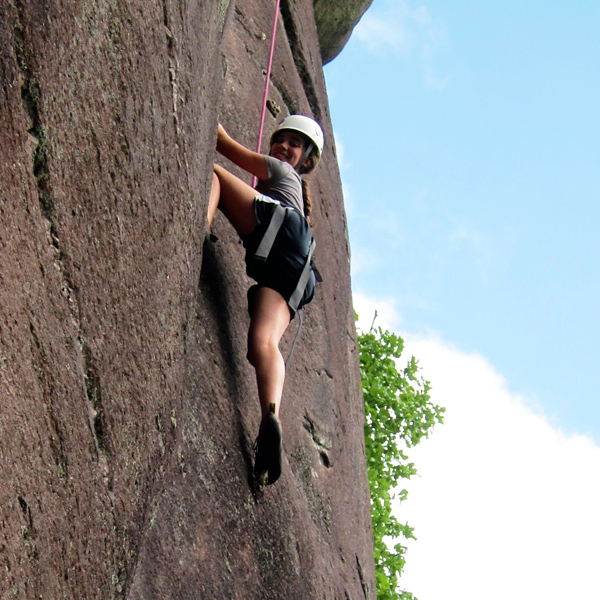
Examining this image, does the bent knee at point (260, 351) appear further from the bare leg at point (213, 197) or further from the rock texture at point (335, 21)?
the rock texture at point (335, 21)

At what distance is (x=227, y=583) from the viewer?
367 centimetres

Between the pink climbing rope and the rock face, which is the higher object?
the pink climbing rope

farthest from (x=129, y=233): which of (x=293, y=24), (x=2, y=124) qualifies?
(x=293, y=24)

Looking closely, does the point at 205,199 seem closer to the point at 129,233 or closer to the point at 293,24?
the point at 129,233

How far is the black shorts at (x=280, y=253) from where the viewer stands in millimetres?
4348

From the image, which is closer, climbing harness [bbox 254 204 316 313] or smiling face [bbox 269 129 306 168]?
climbing harness [bbox 254 204 316 313]

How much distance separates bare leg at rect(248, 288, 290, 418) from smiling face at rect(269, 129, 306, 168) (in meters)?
0.93

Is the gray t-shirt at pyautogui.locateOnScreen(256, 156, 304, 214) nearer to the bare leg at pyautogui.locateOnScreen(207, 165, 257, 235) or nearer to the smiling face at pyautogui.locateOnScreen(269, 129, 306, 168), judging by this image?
the bare leg at pyautogui.locateOnScreen(207, 165, 257, 235)

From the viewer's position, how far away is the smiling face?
494 centimetres

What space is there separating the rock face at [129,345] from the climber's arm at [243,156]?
0.36 m

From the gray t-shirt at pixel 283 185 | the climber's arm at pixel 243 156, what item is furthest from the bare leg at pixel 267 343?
the climber's arm at pixel 243 156

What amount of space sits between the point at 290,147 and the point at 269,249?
846mm

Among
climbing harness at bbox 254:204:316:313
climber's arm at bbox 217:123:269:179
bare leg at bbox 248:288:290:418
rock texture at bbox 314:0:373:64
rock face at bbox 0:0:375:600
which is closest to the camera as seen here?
rock face at bbox 0:0:375:600

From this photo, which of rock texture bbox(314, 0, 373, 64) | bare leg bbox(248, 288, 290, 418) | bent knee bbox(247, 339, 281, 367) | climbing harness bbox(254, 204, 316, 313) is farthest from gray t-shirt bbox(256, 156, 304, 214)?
rock texture bbox(314, 0, 373, 64)
